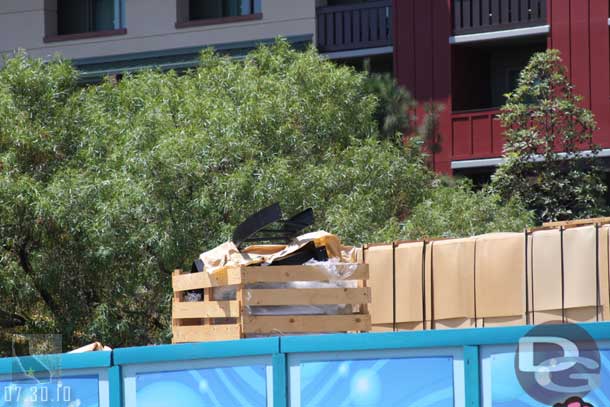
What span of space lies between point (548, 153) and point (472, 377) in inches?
630

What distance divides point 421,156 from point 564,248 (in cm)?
1155

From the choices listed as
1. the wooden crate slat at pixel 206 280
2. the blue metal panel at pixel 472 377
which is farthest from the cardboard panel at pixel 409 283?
the blue metal panel at pixel 472 377

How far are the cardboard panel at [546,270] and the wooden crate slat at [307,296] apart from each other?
4.00 ft

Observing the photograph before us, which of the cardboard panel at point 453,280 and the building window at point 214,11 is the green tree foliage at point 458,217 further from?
the building window at point 214,11

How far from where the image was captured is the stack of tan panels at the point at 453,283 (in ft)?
27.9

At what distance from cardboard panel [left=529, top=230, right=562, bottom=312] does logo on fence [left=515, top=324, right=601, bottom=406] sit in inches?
72.4

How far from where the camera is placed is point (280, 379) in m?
7.41

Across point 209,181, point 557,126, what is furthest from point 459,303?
point 557,126

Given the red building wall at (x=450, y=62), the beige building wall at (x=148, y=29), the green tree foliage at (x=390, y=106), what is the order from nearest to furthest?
the green tree foliage at (x=390, y=106) < the red building wall at (x=450, y=62) < the beige building wall at (x=148, y=29)

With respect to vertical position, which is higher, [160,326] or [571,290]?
[571,290]

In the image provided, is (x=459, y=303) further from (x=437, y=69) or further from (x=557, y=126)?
(x=437, y=69)

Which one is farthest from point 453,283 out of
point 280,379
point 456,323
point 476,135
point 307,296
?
point 476,135

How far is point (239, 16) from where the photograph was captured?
28.9 metres

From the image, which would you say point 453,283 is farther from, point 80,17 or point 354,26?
point 80,17
